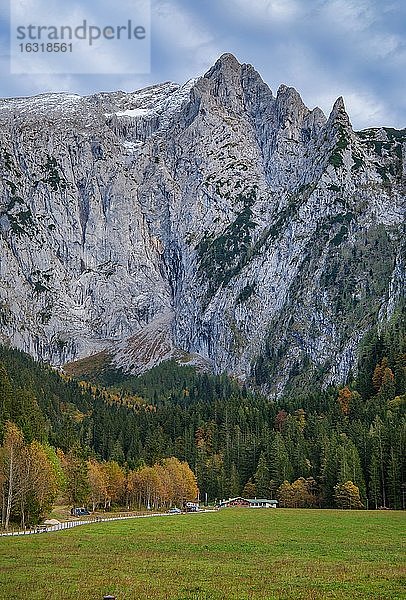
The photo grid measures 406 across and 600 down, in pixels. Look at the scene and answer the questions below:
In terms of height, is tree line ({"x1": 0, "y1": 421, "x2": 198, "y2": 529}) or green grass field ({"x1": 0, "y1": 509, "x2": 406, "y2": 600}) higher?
tree line ({"x1": 0, "y1": 421, "x2": 198, "y2": 529})

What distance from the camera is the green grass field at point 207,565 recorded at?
92.2ft

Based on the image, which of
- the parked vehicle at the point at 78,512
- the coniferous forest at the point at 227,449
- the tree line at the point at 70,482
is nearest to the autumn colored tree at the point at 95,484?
the tree line at the point at 70,482

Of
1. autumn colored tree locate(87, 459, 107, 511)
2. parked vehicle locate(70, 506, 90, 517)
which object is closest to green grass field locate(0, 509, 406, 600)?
parked vehicle locate(70, 506, 90, 517)

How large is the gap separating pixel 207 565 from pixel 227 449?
114 metres

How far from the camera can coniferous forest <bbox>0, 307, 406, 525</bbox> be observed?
9762 cm

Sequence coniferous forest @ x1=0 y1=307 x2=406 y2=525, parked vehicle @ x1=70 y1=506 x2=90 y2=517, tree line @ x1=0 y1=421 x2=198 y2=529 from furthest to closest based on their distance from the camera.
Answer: parked vehicle @ x1=70 y1=506 x2=90 y2=517 → coniferous forest @ x1=0 y1=307 x2=406 y2=525 → tree line @ x1=0 y1=421 x2=198 y2=529

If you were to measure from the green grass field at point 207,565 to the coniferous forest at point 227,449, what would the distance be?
2364 cm

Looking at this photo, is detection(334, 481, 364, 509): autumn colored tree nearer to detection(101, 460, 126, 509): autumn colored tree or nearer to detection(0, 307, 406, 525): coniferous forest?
detection(0, 307, 406, 525): coniferous forest

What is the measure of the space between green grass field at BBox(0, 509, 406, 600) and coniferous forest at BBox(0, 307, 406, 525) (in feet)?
77.6

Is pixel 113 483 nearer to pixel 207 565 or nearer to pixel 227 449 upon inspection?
pixel 227 449

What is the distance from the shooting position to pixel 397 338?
556ft

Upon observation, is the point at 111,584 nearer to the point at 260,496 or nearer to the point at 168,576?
the point at 168,576

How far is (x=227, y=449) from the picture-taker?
149250 millimetres

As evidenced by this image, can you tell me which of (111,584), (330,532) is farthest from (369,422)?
(111,584)
